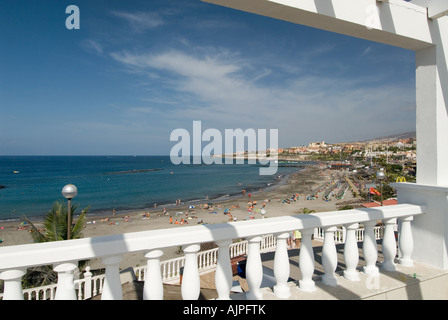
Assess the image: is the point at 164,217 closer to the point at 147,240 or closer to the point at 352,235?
the point at 352,235

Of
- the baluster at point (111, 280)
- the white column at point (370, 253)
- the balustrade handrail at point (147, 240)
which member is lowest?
the white column at point (370, 253)

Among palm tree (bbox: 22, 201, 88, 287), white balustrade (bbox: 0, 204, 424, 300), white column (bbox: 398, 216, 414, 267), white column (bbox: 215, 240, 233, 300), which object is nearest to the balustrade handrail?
white balustrade (bbox: 0, 204, 424, 300)

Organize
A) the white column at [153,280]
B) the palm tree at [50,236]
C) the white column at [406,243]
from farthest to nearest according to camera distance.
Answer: the palm tree at [50,236] < the white column at [406,243] < the white column at [153,280]

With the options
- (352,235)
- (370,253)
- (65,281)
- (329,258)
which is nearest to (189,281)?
(65,281)

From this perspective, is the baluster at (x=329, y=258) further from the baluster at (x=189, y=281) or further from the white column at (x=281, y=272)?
the baluster at (x=189, y=281)

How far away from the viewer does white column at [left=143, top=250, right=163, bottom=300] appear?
124 cm

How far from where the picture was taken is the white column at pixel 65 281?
1065mm

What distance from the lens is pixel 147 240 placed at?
118 cm

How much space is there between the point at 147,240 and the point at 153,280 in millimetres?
239

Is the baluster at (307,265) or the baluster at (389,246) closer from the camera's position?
the baluster at (307,265)

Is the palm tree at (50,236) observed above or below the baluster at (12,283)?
below

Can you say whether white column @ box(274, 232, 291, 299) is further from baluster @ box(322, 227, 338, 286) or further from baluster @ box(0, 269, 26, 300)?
baluster @ box(0, 269, 26, 300)

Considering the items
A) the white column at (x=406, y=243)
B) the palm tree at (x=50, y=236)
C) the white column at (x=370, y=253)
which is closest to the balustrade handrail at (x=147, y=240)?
the white column at (x=370, y=253)
